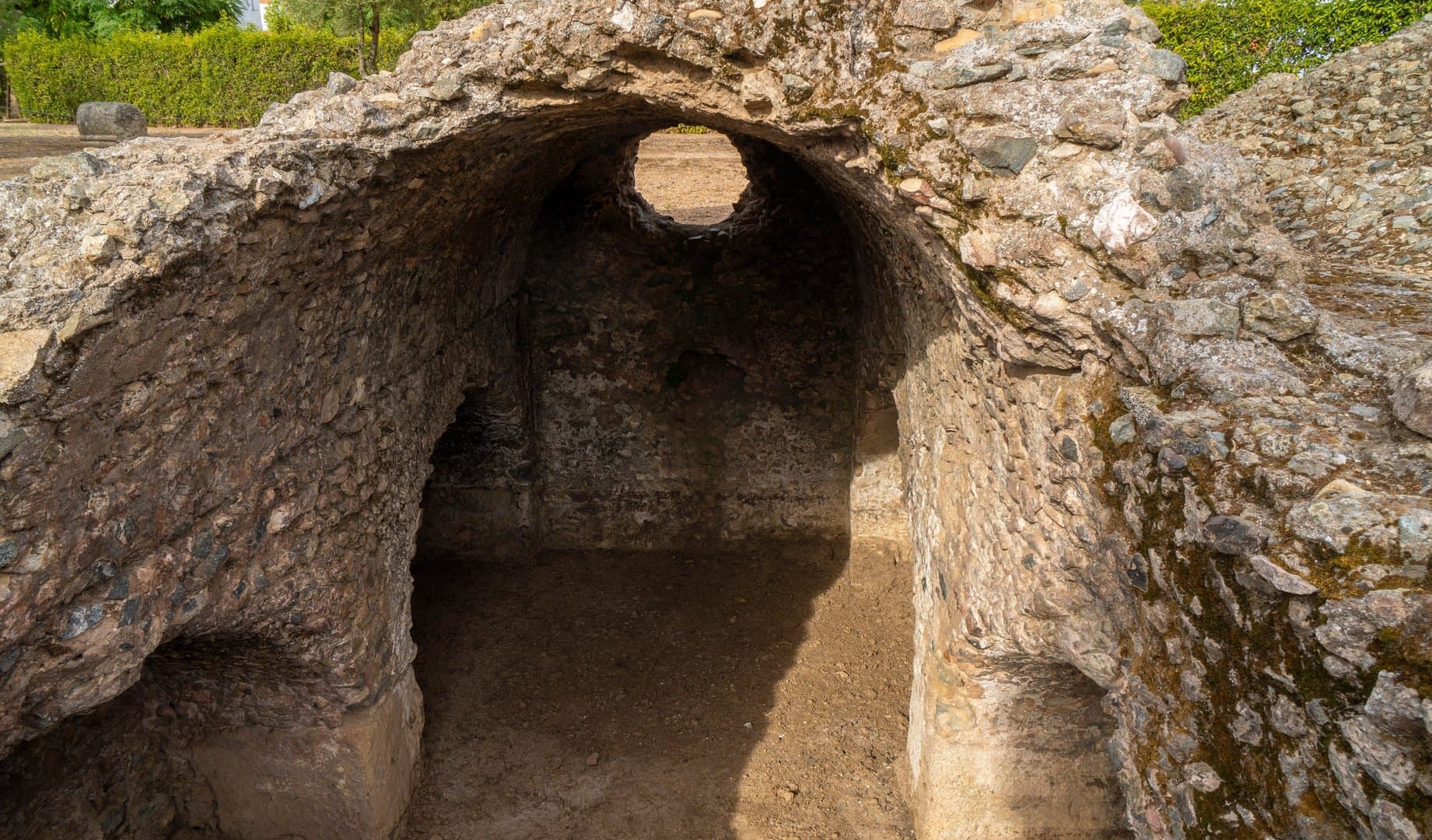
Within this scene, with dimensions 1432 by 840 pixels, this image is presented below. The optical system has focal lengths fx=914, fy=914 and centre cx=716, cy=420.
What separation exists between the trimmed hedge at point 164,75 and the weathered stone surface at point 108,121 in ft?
12.9

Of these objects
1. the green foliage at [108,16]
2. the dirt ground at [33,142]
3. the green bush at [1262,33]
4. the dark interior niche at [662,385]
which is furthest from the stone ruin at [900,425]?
the green foliage at [108,16]

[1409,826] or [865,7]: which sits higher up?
[865,7]

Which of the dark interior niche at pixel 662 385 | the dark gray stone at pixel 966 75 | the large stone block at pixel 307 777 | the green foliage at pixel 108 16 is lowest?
the large stone block at pixel 307 777

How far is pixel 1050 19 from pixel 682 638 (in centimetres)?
476

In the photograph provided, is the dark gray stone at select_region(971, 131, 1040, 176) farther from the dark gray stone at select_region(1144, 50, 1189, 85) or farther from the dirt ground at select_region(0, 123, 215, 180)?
the dirt ground at select_region(0, 123, 215, 180)

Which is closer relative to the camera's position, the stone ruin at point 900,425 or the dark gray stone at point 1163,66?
the stone ruin at point 900,425

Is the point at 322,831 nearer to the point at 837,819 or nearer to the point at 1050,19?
the point at 837,819

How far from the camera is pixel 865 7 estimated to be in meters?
3.47

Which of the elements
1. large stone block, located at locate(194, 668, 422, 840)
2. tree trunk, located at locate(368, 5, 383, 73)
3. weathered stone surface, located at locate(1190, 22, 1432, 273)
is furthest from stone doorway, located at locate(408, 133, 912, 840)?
tree trunk, located at locate(368, 5, 383, 73)

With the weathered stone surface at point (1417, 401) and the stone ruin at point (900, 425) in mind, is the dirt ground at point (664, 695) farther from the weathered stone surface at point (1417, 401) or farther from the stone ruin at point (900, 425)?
the weathered stone surface at point (1417, 401)

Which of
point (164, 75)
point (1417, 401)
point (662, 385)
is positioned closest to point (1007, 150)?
point (1417, 401)

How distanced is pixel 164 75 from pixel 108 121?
14.4 feet

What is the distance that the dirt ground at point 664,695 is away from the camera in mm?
5141

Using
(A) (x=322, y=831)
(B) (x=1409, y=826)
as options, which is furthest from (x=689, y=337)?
(B) (x=1409, y=826)
